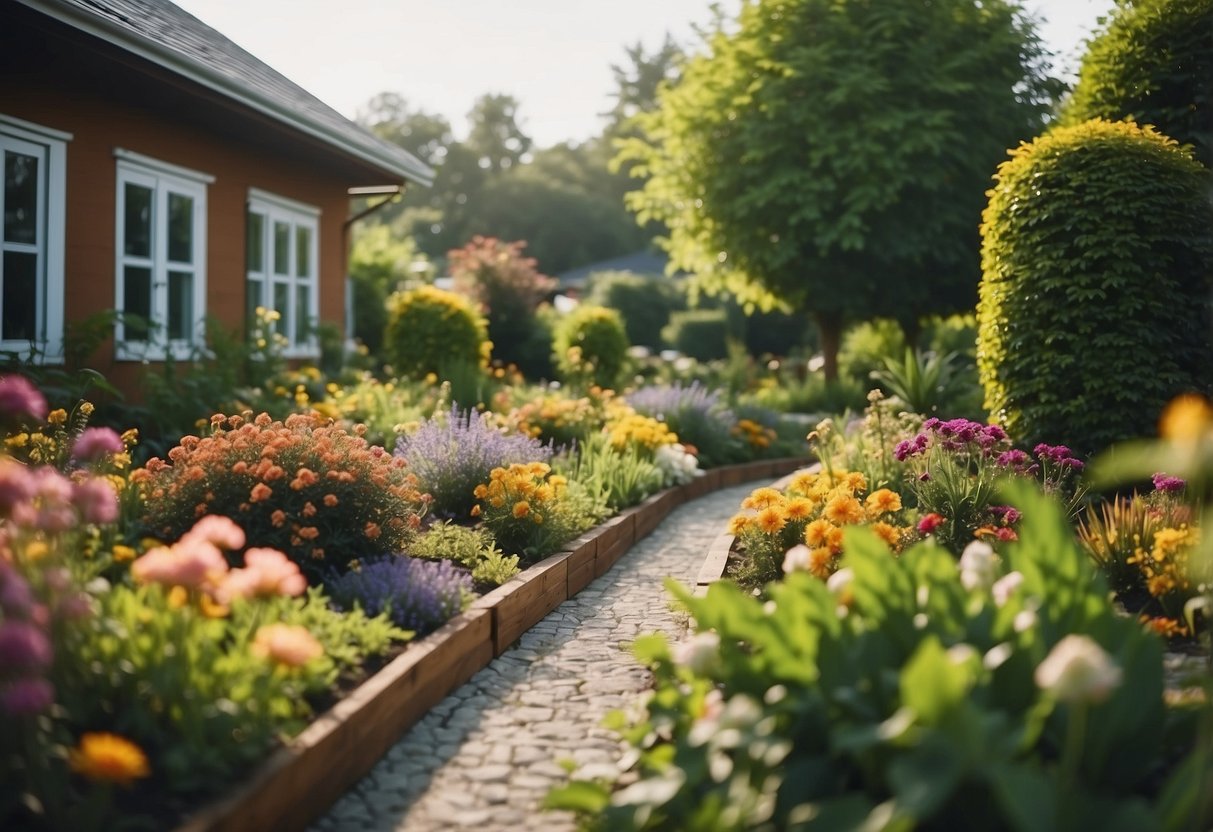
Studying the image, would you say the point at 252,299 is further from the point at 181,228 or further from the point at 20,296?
the point at 20,296

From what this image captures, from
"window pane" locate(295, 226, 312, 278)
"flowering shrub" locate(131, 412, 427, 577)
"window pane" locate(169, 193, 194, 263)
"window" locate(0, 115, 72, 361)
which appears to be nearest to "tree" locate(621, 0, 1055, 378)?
"window pane" locate(295, 226, 312, 278)

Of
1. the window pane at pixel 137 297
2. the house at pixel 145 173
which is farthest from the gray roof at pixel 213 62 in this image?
the window pane at pixel 137 297

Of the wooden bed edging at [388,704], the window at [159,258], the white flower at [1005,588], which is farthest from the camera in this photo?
the window at [159,258]

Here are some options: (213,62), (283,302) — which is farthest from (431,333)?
(213,62)

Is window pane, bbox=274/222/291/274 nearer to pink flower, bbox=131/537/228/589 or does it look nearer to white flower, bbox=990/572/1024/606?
pink flower, bbox=131/537/228/589

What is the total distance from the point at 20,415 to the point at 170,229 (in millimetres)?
6945

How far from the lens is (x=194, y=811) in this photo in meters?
2.83

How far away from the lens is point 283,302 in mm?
11992

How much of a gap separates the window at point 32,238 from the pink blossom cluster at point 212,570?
536cm

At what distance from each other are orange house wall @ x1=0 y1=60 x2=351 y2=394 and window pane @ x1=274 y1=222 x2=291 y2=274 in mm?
379

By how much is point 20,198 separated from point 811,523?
6.37 m

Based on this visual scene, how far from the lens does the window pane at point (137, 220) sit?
9039 mm

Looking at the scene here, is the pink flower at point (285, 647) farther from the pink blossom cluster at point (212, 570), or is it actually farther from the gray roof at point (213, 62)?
the gray roof at point (213, 62)

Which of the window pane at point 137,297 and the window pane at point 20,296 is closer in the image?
the window pane at point 20,296
